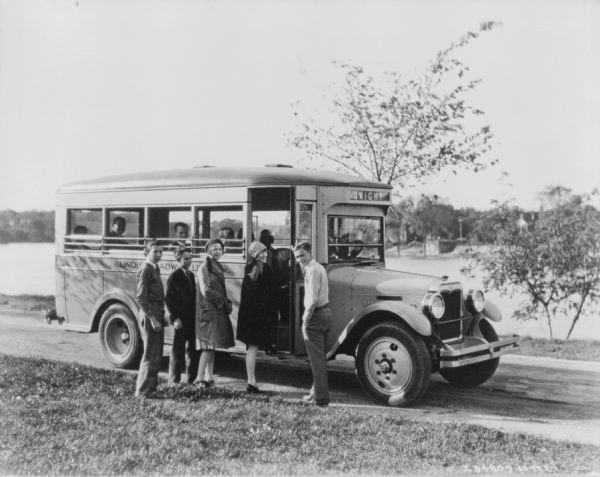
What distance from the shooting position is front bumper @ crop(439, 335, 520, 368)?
6.58 m

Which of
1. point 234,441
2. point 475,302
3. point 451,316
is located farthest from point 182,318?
point 475,302

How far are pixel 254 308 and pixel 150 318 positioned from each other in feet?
3.61

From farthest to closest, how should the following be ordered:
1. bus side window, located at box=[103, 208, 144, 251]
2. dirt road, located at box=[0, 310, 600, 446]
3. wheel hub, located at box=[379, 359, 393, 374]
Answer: bus side window, located at box=[103, 208, 144, 251] < wheel hub, located at box=[379, 359, 393, 374] < dirt road, located at box=[0, 310, 600, 446]

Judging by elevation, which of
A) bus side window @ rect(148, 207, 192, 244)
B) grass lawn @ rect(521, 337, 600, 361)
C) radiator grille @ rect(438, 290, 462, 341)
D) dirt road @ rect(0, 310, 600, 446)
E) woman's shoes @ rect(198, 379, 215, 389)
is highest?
bus side window @ rect(148, 207, 192, 244)

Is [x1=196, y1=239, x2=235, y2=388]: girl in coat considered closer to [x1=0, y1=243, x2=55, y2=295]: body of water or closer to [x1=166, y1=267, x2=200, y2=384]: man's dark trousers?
[x1=166, y1=267, x2=200, y2=384]: man's dark trousers

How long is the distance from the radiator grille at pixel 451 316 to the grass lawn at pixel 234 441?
1501 millimetres

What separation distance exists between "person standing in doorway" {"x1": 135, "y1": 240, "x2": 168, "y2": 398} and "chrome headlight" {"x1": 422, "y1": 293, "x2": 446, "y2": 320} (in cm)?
272

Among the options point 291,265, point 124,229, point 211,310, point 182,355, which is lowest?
point 182,355

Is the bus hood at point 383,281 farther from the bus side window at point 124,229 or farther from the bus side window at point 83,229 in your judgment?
the bus side window at point 83,229

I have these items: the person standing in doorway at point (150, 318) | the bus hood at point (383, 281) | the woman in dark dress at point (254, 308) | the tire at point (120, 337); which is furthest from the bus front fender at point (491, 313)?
the tire at point (120, 337)

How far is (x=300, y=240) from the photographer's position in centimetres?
738

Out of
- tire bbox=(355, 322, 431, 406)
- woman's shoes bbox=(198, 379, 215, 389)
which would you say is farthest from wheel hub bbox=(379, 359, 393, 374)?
woman's shoes bbox=(198, 379, 215, 389)

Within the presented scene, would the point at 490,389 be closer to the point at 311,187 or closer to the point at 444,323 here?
the point at 444,323

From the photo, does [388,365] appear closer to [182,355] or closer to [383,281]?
[383,281]
